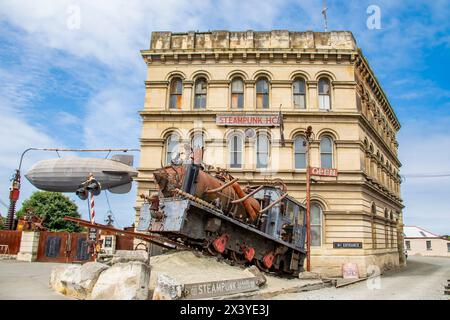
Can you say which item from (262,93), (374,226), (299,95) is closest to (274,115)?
(262,93)

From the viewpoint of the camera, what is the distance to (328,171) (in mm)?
18672

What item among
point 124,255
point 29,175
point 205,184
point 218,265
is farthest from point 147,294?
point 29,175

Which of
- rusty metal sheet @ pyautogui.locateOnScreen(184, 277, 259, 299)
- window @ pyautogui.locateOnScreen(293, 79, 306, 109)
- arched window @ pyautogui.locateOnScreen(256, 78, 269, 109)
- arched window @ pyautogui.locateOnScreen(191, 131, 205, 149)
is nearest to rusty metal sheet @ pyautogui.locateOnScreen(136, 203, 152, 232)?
rusty metal sheet @ pyautogui.locateOnScreen(184, 277, 259, 299)

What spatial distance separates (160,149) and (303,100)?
9.11 metres

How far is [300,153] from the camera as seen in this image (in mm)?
21203

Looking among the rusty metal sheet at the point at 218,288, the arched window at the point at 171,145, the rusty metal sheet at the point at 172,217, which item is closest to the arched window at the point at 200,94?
the arched window at the point at 171,145

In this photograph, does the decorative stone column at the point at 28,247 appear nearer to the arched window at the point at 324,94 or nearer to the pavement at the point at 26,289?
the pavement at the point at 26,289

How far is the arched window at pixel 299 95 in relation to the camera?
22.0 meters

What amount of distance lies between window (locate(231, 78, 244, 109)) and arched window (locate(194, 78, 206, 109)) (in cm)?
174

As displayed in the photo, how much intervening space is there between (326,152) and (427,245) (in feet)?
162

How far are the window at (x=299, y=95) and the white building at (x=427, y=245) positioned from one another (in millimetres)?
47902

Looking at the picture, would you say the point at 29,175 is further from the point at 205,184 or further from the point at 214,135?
the point at 205,184

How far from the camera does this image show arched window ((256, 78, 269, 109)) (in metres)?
22.0

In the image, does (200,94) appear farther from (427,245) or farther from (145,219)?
(427,245)
